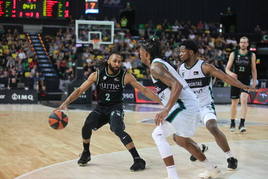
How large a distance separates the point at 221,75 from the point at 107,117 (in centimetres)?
178

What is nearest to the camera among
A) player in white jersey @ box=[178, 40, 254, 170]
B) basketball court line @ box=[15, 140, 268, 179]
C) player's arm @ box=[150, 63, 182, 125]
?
player's arm @ box=[150, 63, 182, 125]

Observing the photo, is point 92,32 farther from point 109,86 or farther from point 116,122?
point 116,122

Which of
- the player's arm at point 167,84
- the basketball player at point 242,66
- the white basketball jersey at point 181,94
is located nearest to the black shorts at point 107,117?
the white basketball jersey at point 181,94

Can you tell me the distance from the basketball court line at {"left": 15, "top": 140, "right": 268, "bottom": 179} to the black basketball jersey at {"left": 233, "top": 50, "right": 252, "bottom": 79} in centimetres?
266

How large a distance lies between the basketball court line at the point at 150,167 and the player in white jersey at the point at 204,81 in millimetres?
399

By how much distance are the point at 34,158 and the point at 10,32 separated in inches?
753

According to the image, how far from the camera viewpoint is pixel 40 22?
25.8m

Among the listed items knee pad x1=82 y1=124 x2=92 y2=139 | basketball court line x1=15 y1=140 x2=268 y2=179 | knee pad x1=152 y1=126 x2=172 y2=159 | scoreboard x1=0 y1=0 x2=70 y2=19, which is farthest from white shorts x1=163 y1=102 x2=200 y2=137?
scoreboard x1=0 y1=0 x2=70 y2=19

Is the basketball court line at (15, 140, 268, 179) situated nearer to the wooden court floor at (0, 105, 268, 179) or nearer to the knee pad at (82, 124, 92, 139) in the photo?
the wooden court floor at (0, 105, 268, 179)

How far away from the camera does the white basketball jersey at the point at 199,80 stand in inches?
247

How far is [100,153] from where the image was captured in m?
7.43

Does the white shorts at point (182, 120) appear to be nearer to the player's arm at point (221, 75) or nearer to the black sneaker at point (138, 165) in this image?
the player's arm at point (221, 75)

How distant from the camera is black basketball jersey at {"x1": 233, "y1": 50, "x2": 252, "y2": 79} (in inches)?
389

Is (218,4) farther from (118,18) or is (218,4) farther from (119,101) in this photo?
(119,101)
